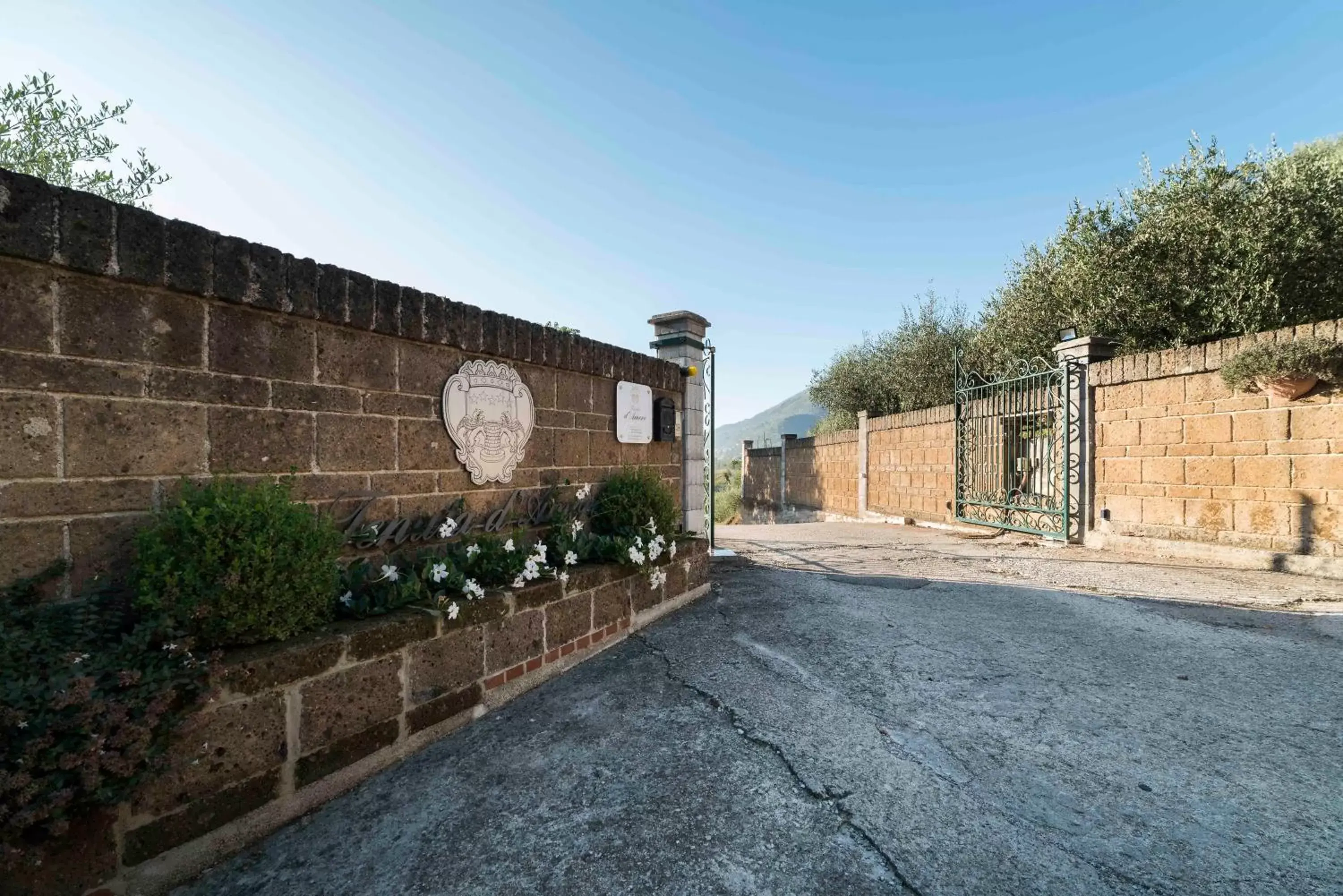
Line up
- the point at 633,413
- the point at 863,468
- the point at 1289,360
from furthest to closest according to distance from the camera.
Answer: the point at 863,468 → the point at 1289,360 → the point at 633,413

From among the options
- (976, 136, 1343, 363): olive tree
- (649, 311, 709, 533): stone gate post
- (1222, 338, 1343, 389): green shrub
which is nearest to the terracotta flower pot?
(1222, 338, 1343, 389): green shrub

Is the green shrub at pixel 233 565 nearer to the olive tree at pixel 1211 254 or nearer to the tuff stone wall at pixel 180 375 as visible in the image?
the tuff stone wall at pixel 180 375

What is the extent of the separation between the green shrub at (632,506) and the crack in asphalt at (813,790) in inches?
55.6

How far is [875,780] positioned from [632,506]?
2.81m

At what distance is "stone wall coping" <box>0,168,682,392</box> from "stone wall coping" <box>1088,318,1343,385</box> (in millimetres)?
7319

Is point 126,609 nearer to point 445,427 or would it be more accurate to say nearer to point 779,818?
point 445,427

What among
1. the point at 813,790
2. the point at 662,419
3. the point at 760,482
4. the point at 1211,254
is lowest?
the point at 813,790

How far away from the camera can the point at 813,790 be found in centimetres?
226

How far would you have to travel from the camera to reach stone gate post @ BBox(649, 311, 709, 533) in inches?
251

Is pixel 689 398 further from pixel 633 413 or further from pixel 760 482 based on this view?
pixel 760 482

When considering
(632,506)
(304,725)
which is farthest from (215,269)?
(632,506)

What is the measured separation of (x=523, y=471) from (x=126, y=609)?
225 centimetres

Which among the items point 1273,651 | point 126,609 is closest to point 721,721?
point 126,609

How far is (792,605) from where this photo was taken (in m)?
4.91
